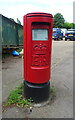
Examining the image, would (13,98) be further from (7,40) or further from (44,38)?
(7,40)

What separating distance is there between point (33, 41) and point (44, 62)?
1.59ft

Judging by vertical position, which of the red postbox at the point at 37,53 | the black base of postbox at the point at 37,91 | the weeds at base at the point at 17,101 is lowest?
the weeds at base at the point at 17,101

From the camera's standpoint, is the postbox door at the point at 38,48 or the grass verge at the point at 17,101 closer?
the postbox door at the point at 38,48

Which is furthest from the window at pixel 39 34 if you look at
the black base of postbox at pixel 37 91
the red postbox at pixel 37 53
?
the black base of postbox at pixel 37 91

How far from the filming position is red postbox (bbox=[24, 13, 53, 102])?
270 centimetres

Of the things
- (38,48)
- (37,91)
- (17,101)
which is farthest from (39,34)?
(17,101)

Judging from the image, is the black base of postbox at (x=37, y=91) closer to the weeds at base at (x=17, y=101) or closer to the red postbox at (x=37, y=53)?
the red postbox at (x=37, y=53)

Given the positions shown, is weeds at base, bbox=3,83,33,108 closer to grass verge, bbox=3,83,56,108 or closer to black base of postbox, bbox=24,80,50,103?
grass verge, bbox=3,83,56,108

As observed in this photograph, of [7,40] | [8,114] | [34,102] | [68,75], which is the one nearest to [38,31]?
[34,102]

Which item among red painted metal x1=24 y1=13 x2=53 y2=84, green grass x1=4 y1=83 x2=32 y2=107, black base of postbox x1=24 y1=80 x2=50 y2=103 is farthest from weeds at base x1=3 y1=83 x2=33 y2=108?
red painted metal x1=24 y1=13 x2=53 y2=84

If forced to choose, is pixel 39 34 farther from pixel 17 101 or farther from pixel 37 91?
pixel 17 101

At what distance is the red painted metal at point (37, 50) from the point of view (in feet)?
8.75

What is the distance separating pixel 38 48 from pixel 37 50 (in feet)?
0.15

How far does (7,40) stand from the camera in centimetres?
761
